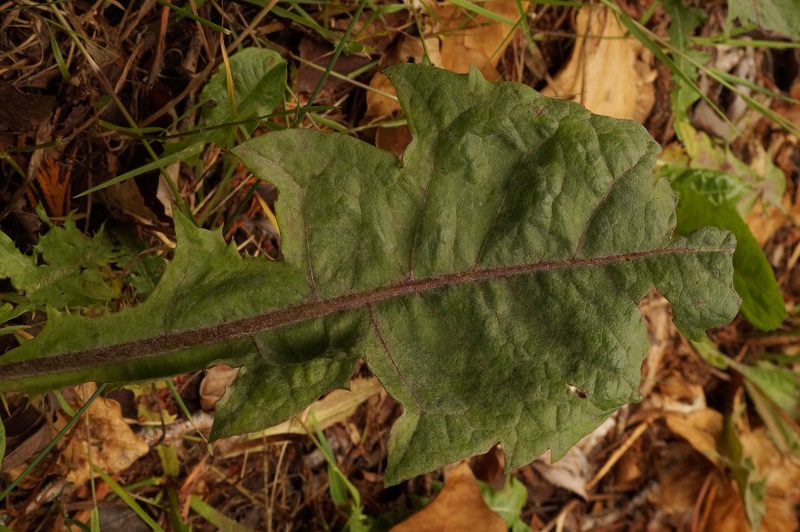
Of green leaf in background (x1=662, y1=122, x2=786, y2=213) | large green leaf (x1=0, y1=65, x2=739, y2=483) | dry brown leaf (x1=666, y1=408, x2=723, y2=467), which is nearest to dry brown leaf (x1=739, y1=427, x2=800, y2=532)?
dry brown leaf (x1=666, y1=408, x2=723, y2=467)

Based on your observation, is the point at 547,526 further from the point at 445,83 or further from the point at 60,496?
the point at 445,83

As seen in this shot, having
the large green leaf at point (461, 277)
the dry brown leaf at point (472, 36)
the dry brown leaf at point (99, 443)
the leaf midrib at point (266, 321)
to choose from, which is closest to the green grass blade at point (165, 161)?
the large green leaf at point (461, 277)

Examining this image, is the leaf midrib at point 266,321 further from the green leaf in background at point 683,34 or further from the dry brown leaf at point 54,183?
the green leaf in background at point 683,34

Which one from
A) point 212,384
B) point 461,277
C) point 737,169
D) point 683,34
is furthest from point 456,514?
point 737,169

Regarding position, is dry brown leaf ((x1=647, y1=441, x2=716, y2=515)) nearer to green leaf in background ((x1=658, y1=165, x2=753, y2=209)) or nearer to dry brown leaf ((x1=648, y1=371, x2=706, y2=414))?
dry brown leaf ((x1=648, y1=371, x2=706, y2=414))

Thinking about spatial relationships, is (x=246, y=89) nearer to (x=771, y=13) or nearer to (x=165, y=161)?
(x=165, y=161)

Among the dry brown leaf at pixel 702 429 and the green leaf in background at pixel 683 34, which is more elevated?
the green leaf in background at pixel 683 34

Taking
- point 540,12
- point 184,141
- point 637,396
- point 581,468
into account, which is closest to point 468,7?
point 540,12
